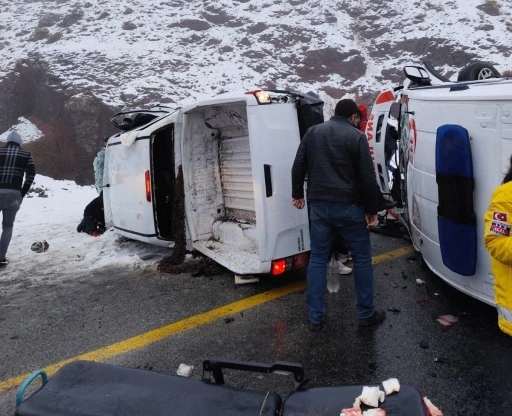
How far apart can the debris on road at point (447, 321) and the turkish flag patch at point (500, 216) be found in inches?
58.7

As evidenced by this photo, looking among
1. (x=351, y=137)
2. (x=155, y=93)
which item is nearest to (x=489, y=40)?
(x=155, y=93)

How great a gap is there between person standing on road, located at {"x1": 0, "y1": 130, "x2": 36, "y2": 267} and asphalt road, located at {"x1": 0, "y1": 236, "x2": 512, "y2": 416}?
3.69 ft

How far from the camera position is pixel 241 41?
33.1 metres

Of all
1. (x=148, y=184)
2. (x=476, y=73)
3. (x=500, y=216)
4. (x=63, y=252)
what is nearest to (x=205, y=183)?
(x=148, y=184)

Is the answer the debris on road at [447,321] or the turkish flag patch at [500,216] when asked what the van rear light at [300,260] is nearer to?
the debris on road at [447,321]

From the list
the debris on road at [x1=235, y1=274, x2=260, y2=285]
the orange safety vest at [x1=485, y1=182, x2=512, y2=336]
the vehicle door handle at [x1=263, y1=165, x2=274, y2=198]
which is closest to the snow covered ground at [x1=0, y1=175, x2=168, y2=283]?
the debris on road at [x1=235, y1=274, x2=260, y2=285]

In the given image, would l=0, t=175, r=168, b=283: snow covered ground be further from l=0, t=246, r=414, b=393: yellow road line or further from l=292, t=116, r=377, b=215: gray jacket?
l=292, t=116, r=377, b=215: gray jacket

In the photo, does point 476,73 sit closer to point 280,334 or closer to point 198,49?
point 280,334

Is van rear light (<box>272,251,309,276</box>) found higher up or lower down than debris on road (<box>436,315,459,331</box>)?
higher up

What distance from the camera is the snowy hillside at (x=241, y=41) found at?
26391mm

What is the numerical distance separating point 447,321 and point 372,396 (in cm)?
239

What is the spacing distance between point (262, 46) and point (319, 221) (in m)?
31.5

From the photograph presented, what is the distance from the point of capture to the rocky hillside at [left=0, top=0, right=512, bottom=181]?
23.0m

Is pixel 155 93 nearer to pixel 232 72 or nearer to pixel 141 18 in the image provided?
pixel 232 72
